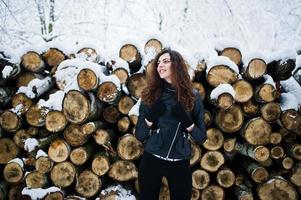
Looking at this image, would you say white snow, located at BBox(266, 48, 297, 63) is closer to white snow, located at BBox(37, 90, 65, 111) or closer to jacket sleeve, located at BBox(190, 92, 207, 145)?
jacket sleeve, located at BBox(190, 92, 207, 145)

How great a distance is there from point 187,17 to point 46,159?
35.0 feet

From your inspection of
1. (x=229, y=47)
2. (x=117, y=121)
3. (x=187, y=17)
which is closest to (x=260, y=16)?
(x=187, y=17)

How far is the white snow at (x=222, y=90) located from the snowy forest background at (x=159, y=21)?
836 cm

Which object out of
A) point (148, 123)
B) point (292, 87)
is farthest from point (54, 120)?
point (292, 87)

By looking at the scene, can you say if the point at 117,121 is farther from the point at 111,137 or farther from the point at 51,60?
the point at 51,60

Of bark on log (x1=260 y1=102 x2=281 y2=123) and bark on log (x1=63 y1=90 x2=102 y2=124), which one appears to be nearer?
bark on log (x1=63 y1=90 x2=102 y2=124)

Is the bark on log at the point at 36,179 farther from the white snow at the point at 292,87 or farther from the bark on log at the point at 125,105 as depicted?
the white snow at the point at 292,87

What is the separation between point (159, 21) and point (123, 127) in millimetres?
10362

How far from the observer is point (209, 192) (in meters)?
3.63

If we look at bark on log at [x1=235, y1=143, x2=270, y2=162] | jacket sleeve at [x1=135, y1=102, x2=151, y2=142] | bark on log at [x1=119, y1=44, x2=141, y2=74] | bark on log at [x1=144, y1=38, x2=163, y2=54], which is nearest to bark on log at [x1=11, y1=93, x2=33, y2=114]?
bark on log at [x1=119, y1=44, x2=141, y2=74]

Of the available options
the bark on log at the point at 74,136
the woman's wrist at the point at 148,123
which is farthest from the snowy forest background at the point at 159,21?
the woman's wrist at the point at 148,123

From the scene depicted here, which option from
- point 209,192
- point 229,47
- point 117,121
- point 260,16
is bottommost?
point 209,192

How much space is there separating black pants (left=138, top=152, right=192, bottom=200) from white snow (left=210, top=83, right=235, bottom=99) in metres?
0.83

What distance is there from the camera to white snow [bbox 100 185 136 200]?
11.8 ft
